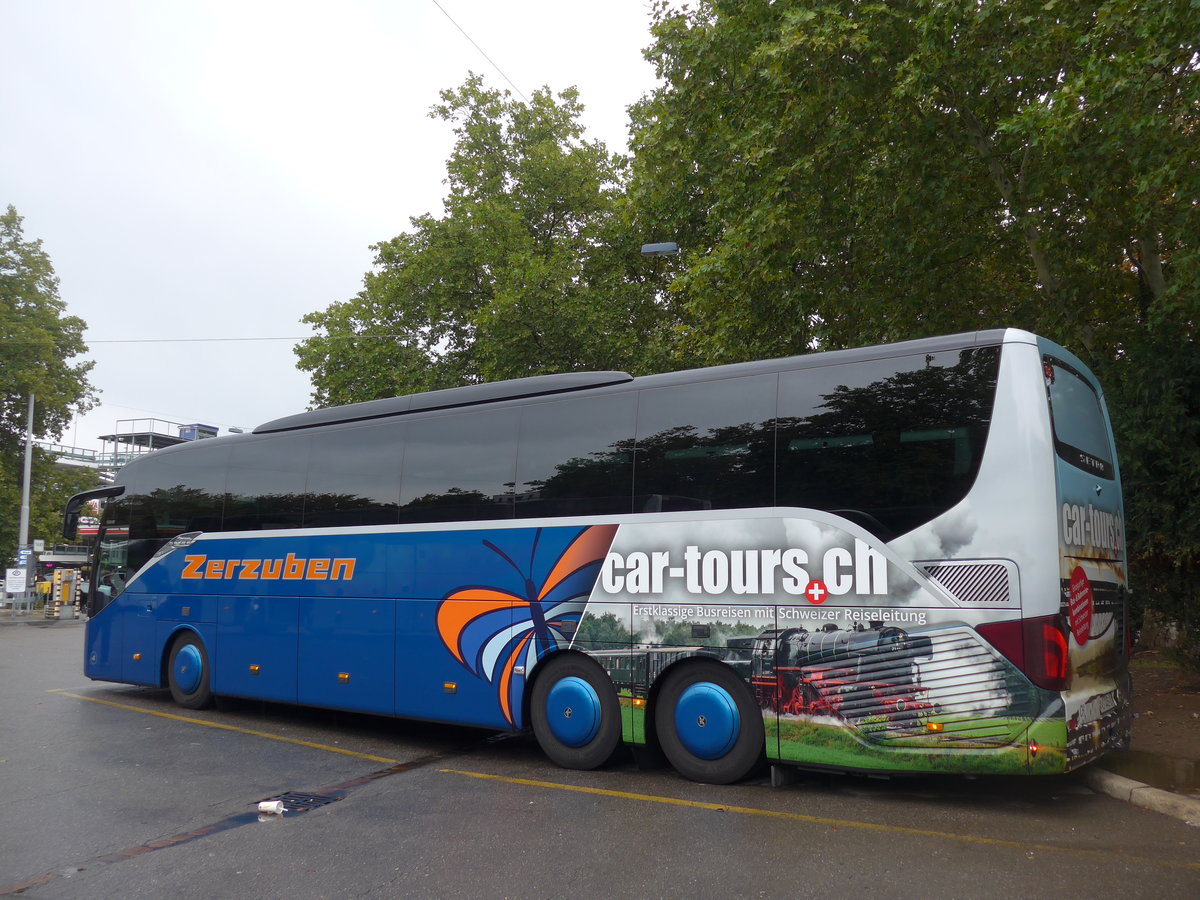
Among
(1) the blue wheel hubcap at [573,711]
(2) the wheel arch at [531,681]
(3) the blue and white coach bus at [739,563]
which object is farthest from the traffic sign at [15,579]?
(1) the blue wheel hubcap at [573,711]

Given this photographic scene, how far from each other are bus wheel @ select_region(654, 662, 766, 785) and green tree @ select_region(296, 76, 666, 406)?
51.2 feet

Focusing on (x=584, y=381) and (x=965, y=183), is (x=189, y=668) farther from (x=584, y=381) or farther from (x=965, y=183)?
(x=965, y=183)

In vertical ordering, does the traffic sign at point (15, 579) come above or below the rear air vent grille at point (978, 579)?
Answer: below

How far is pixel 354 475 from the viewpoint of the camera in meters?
10.4

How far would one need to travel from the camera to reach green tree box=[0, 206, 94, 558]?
37.9 metres

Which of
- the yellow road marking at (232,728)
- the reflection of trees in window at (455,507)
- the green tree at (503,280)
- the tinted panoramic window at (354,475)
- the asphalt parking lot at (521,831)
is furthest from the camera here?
the green tree at (503,280)

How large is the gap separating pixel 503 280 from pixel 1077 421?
20390 millimetres

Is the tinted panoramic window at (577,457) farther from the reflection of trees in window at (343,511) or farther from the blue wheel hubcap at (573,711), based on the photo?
the reflection of trees in window at (343,511)

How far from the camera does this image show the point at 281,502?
1119 centimetres

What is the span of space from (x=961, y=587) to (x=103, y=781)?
273 inches

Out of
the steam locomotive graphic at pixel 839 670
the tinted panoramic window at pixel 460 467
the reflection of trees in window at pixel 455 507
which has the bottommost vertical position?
the steam locomotive graphic at pixel 839 670

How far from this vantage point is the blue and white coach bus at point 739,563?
21.2 ft

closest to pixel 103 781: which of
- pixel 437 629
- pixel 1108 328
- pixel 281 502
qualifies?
pixel 437 629

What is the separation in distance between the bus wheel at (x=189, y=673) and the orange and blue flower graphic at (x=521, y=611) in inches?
178
